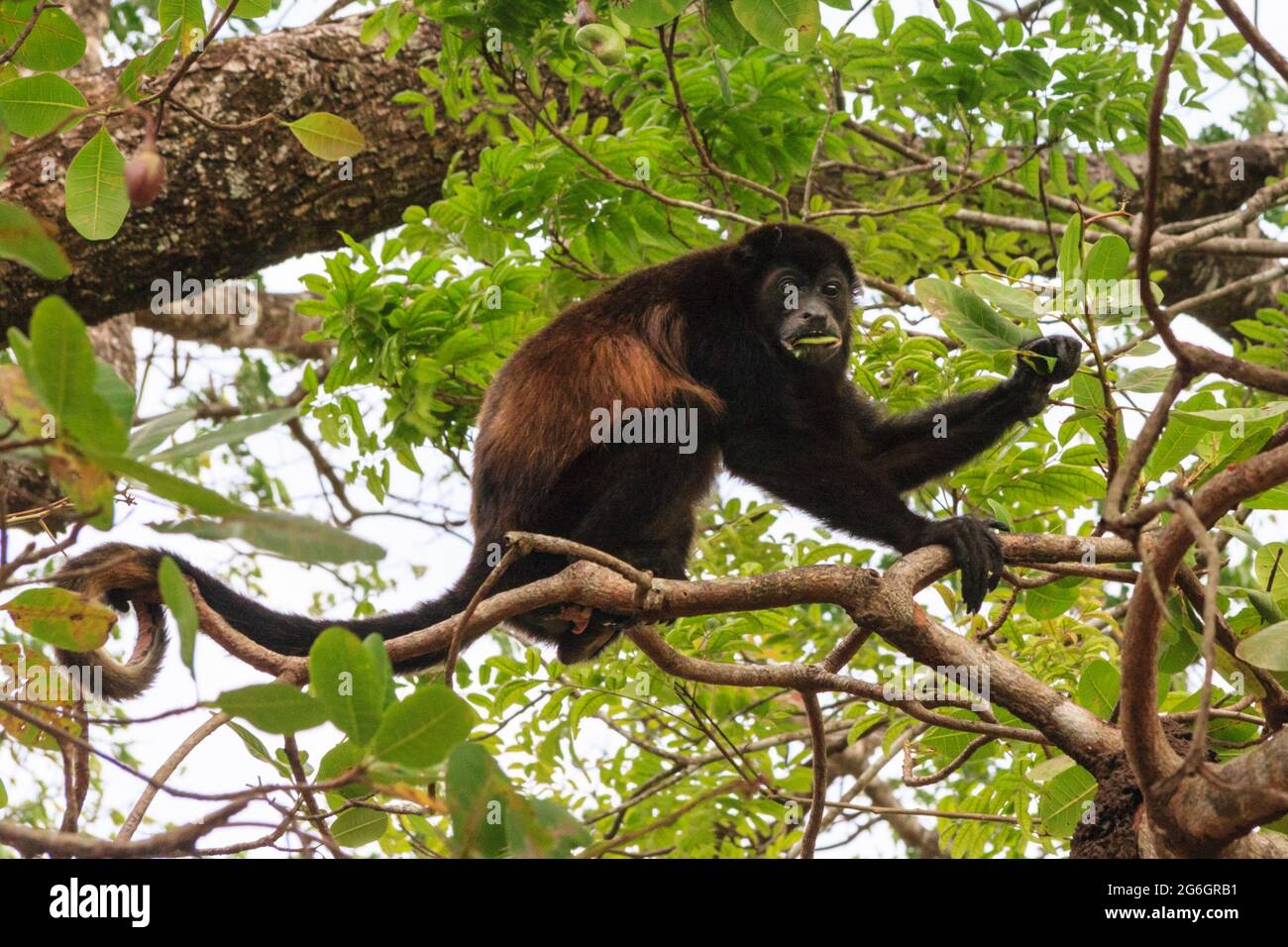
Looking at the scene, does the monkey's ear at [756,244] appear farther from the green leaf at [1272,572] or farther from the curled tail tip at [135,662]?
the curled tail tip at [135,662]

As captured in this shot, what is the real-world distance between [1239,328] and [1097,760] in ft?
9.72

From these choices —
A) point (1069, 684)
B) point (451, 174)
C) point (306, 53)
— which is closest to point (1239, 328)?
point (1069, 684)

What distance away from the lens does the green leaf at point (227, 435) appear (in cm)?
145

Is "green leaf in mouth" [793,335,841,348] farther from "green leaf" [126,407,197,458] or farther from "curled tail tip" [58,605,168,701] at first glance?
"green leaf" [126,407,197,458]

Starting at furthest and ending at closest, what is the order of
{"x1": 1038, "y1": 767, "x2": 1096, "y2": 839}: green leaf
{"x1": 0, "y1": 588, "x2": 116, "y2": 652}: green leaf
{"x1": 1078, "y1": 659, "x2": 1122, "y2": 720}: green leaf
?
{"x1": 1078, "y1": 659, "x2": 1122, "y2": 720}: green leaf < {"x1": 1038, "y1": 767, "x2": 1096, "y2": 839}: green leaf < {"x1": 0, "y1": 588, "x2": 116, "y2": 652}: green leaf

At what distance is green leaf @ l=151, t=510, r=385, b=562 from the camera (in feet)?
4.46

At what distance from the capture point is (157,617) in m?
3.07

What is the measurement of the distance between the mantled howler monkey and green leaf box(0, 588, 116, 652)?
52.1 inches

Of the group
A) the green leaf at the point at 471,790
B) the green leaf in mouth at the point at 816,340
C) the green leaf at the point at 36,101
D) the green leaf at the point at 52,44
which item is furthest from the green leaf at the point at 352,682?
the green leaf in mouth at the point at 816,340

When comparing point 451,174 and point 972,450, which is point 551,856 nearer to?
point 972,450

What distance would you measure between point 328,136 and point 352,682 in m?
1.30

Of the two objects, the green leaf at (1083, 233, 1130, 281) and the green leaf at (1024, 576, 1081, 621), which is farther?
the green leaf at (1024, 576, 1081, 621)

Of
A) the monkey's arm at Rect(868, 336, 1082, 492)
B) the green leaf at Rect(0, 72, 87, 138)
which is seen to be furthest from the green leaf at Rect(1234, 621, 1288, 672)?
the green leaf at Rect(0, 72, 87, 138)

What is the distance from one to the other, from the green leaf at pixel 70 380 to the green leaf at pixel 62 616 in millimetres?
695
